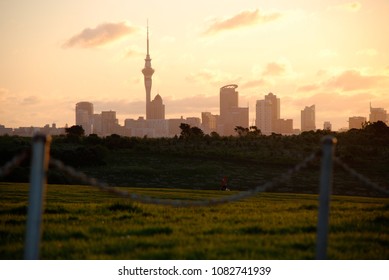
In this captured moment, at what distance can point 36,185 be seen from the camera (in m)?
7.42

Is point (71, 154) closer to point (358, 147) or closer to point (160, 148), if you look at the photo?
point (160, 148)

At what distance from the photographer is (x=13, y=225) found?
1412 cm

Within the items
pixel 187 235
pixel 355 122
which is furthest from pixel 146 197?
pixel 355 122

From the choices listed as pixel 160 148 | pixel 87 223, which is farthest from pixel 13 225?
pixel 160 148

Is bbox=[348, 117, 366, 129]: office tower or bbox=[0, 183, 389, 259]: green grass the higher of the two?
bbox=[348, 117, 366, 129]: office tower

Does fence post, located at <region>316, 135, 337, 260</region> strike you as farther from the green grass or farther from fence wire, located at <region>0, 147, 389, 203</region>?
the green grass

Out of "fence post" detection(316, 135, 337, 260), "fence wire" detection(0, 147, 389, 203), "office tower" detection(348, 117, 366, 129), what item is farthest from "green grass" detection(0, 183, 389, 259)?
"office tower" detection(348, 117, 366, 129)

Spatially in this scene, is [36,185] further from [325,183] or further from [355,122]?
[355,122]

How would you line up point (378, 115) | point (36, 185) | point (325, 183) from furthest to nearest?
point (378, 115) → point (325, 183) → point (36, 185)

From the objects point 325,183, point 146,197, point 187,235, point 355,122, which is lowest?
point 187,235

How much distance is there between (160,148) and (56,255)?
76416 mm

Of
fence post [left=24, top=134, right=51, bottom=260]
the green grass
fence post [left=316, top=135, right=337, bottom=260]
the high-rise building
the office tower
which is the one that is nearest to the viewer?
fence post [left=24, top=134, right=51, bottom=260]

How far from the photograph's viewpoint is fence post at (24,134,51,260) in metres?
7.29

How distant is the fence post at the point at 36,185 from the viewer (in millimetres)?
7285
